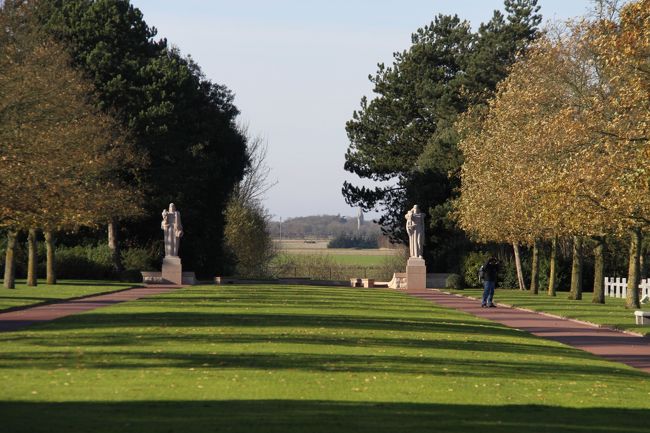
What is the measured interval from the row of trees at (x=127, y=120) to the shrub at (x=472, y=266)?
1542cm

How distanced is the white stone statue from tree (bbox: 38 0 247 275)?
2593mm

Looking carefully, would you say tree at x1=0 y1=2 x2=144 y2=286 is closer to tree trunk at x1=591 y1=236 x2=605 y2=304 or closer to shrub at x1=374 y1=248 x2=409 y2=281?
tree trunk at x1=591 y1=236 x2=605 y2=304

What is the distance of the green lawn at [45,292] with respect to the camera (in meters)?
41.7

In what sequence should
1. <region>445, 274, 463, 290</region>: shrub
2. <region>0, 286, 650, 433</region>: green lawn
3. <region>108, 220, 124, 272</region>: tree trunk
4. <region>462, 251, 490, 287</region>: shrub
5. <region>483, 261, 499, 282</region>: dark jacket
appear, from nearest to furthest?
<region>0, 286, 650, 433</region>: green lawn
<region>483, 261, 499, 282</region>: dark jacket
<region>108, 220, 124, 272</region>: tree trunk
<region>445, 274, 463, 290</region>: shrub
<region>462, 251, 490, 287</region>: shrub

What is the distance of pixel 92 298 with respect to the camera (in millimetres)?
47656

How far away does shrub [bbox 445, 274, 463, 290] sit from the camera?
72.2 meters

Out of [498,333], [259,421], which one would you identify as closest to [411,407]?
[259,421]

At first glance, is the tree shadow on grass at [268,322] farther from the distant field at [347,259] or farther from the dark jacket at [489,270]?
the distant field at [347,259]

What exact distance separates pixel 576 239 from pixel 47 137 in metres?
22.4

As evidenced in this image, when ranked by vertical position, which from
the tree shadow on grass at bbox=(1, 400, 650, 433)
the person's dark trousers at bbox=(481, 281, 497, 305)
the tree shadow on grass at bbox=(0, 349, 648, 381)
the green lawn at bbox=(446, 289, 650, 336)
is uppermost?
the person's dark trousers at bbox=(481, 281, 497, 305)

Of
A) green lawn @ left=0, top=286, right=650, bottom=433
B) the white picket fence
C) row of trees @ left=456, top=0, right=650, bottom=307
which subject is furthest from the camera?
the white picket fence

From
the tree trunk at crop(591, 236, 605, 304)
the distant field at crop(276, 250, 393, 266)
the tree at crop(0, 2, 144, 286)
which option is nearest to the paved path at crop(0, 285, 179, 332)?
the tree at crop(0, 2, 144, 286)

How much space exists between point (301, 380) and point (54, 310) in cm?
2107

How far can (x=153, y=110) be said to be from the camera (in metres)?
71.9
